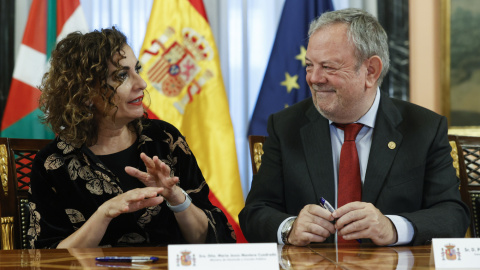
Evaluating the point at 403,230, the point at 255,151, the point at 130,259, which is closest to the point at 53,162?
the point at 255,151

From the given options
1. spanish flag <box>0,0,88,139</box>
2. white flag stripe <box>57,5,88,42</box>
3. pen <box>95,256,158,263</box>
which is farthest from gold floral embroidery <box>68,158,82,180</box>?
white flag stripe <box>57,5,88,42</box>

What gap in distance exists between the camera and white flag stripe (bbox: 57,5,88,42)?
12.7 feet

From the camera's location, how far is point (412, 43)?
4.16m

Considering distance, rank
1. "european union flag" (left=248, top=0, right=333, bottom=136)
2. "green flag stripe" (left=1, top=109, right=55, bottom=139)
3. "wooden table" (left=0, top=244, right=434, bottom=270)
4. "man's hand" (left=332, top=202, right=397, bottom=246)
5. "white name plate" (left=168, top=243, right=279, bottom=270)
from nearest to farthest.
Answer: "white name plate" (left=168, top=243, right=279, bottom=270) < "wooden table" (left=0, top=244, right=434, bottom=270) < "man's hand" (left=332, top=202, right=397, bottom=246) < "green flag stripe" (left=1, top=109, right=55, bottom=139) < "european union flag" (left=248, top=0, right=333, bottom=136)

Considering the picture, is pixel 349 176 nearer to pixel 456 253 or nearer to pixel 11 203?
pixel 456 253

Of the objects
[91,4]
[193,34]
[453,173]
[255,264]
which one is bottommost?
[453,173]

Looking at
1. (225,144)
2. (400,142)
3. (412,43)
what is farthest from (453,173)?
(412,43)

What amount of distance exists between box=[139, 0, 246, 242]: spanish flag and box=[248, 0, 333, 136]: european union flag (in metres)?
0.26

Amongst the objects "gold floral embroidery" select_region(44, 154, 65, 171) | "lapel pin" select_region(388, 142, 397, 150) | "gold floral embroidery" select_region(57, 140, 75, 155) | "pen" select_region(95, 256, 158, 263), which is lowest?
"pen" select_region(95, 256, 158, 263)

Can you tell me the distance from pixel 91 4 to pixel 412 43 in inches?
89.6

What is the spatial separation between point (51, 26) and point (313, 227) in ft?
8.99

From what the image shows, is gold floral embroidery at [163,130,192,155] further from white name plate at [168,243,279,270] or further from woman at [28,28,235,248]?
white name plate at [168,243,279,270]

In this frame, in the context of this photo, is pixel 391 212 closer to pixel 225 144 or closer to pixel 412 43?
pixel 225 144

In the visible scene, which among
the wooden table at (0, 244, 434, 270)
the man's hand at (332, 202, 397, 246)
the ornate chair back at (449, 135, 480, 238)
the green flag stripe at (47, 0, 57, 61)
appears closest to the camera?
the wooden table at (0, 244, 434, 270)
